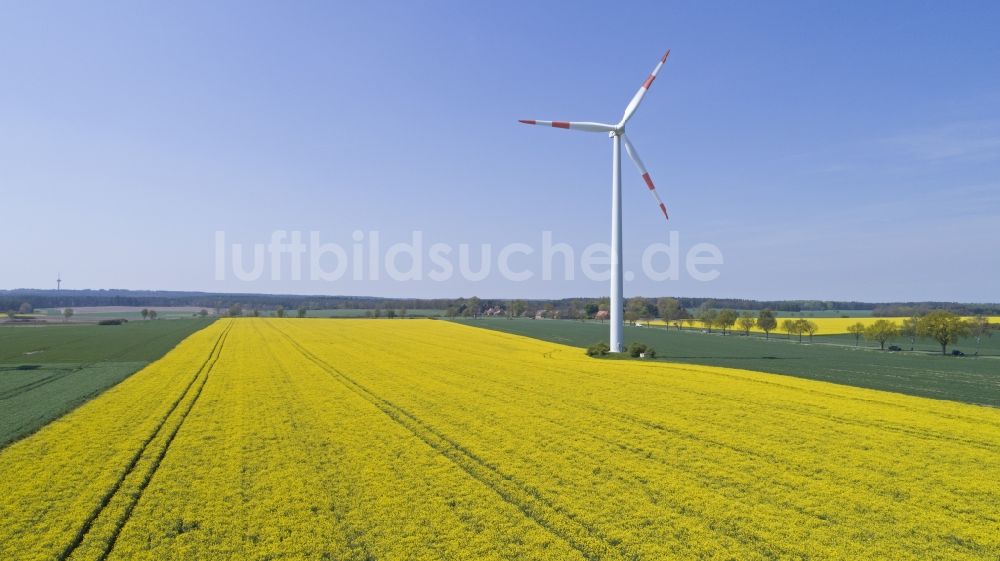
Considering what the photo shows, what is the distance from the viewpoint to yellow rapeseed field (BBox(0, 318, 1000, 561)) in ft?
38.6

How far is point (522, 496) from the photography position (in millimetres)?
14352

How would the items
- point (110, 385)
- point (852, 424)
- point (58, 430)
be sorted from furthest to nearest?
point (110, 385) < point (852, 424) < point (58, 430)

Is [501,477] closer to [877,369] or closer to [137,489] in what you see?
[137,489]

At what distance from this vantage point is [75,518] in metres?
13.0

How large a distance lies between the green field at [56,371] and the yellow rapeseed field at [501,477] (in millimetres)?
1623

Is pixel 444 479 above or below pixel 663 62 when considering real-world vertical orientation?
below

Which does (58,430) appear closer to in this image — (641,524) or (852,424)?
(641,524)

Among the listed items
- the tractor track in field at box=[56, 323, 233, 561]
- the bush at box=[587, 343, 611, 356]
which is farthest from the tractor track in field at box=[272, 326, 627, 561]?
the bush at box=[587, 343, 611, 356]

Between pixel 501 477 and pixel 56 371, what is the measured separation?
41843mm

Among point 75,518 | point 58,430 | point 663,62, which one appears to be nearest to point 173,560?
point 75,518

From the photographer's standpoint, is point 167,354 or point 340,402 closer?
point 340,402

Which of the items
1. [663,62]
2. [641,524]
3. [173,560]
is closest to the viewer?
[173,560]

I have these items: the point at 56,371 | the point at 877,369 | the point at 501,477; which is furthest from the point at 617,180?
the point at 56,371

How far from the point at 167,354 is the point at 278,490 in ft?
158
